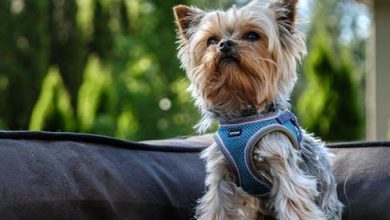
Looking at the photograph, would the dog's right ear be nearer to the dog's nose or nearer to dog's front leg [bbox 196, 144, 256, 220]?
the dog's nose

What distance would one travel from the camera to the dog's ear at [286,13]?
154 inches

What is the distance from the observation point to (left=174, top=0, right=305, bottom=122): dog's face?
3.75m

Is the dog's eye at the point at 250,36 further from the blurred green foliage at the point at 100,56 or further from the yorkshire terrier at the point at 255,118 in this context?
the blurred green foliage at the point at 100,56

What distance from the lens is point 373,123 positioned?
37.1 ft

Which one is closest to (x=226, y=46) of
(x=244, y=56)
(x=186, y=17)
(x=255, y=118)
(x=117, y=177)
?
(x=244, y=56)

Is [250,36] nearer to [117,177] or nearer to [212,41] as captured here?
[212,41]

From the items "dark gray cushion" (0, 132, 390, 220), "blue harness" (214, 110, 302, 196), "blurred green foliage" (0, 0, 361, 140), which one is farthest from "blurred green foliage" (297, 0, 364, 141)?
"blue harness" (214, 110, 302, 196)

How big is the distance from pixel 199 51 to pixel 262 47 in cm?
33

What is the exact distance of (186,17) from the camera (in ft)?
13.5

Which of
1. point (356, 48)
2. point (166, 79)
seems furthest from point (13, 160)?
point (356, 48)

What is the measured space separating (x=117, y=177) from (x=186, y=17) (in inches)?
36.6

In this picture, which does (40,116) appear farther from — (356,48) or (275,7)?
(356,48)

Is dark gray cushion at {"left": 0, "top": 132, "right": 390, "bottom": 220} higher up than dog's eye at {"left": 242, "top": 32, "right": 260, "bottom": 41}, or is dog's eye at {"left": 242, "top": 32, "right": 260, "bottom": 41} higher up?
dog's eye at {"left": 242, "top": 32, "right": 260, "bottom": 41}

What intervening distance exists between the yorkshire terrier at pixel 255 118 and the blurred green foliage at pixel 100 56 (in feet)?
31.9
